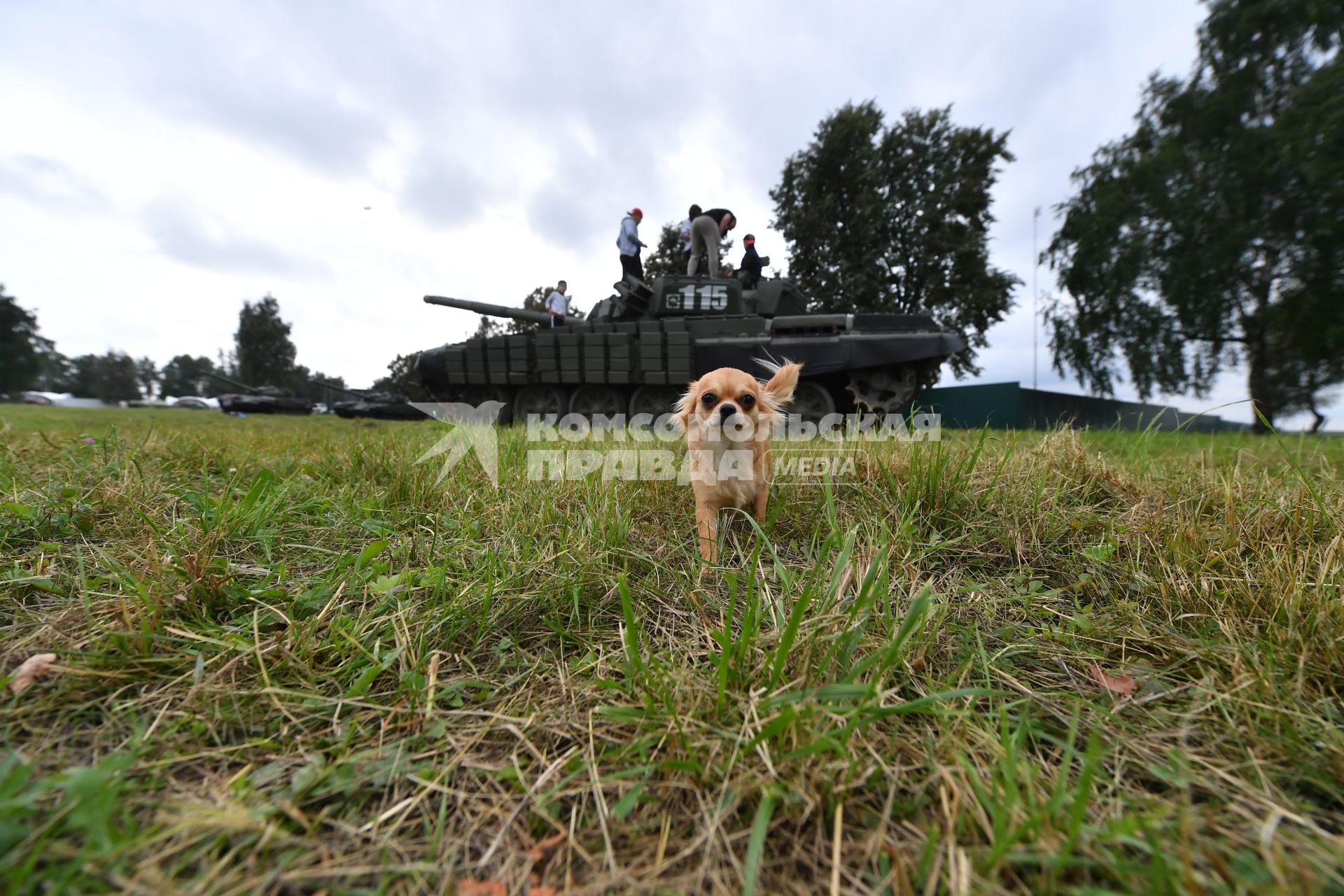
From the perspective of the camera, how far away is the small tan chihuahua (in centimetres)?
191

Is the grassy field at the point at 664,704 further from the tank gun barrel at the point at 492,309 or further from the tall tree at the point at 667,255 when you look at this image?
the tall tree at the point at 667,255

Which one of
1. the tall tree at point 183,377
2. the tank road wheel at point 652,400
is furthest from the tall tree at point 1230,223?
the tall tree at point 183,377

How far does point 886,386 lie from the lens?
283 inches

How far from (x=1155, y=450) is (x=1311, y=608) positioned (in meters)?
2.48

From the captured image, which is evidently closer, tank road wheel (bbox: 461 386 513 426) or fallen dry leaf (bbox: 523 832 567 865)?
fallen dry leaf (bbox: 523 832 567 865)

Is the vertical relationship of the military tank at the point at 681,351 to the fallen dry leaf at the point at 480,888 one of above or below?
above

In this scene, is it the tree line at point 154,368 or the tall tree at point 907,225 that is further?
the tree line at point 154,368

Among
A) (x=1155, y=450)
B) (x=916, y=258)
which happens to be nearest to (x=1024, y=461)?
(x=1155, y=450)

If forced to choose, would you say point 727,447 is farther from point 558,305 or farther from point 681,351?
point 558,305

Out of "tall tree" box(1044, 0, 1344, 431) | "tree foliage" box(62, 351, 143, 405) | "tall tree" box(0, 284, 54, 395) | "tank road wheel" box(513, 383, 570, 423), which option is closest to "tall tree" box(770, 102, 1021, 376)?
"tall tree" box(1044, 0, 1344, 431)

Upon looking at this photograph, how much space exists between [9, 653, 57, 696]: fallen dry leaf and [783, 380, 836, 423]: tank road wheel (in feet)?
23.4

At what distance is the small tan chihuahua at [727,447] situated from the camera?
75.0 inches

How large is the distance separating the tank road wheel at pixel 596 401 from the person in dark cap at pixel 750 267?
3041mm

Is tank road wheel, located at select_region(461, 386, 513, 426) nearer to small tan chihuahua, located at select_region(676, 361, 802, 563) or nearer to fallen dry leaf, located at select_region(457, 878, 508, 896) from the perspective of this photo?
small tan chihuahua, located at select_region(676, 361, 802, 563)
